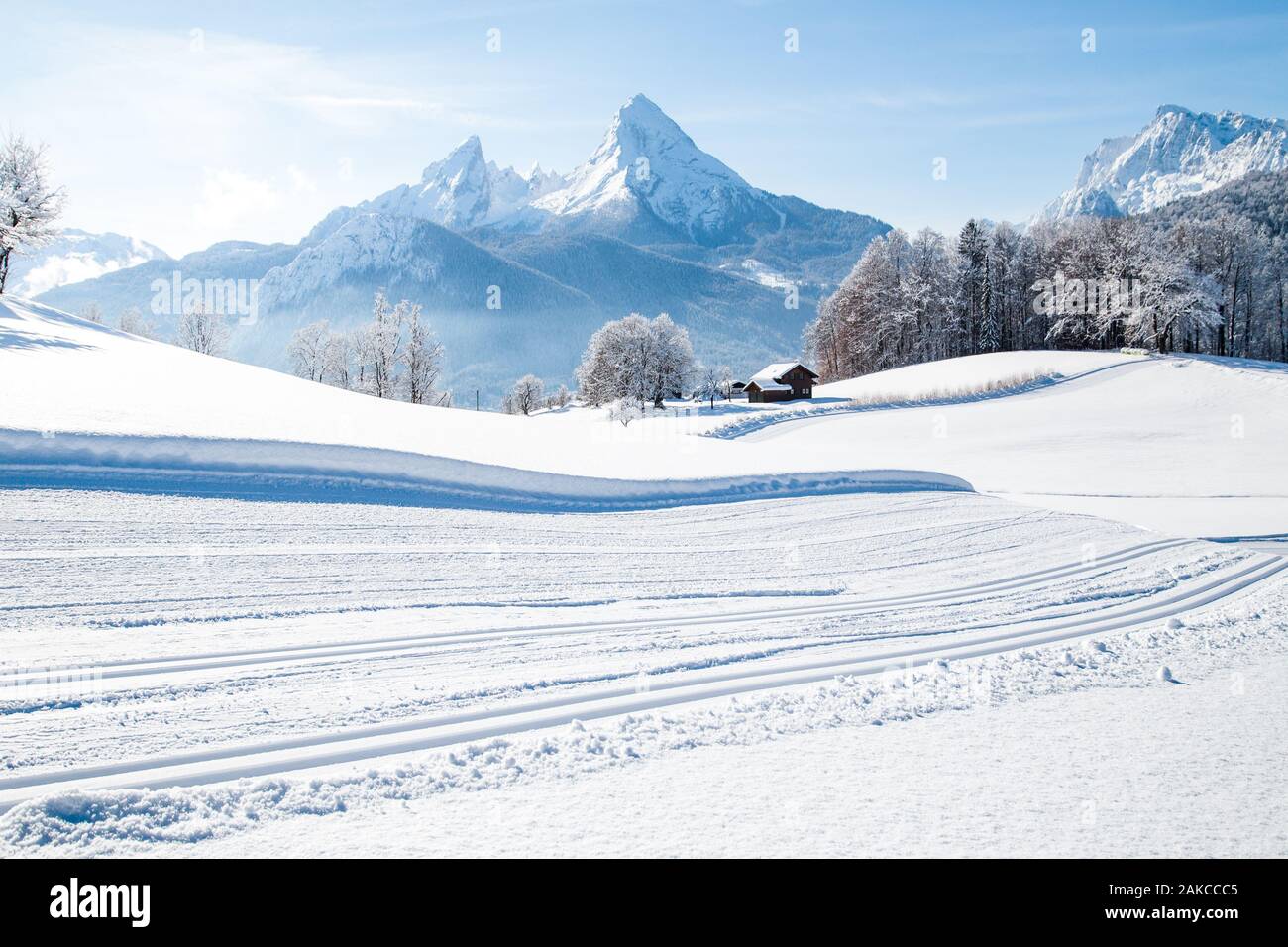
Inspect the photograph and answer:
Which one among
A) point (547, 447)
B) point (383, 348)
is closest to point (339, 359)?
point (383, 348)

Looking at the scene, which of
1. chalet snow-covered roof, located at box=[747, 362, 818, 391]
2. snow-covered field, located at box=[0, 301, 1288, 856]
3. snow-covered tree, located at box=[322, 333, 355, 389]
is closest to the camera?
snow-covered field, located at box=[0, 301, 1288, 856]

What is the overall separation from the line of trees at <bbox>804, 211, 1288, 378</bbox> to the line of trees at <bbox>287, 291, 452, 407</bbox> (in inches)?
1571

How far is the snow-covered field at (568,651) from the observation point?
4219mm

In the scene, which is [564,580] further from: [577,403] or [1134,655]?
[577,403]

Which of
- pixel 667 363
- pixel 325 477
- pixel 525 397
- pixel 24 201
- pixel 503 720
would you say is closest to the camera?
pixel 503 720

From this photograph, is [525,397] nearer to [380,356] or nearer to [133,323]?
[380,356]

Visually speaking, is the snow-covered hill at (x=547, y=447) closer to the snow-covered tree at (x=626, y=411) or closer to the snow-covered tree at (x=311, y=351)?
the snow-covered tree at (x=626, y=411)

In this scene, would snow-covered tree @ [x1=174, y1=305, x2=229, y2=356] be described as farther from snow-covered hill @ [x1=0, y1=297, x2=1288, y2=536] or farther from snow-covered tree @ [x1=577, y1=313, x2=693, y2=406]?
snow-covered hill @ [x1=0, y1=297, x2=1288, y2=536]

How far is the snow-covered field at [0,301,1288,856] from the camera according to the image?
13.8ft

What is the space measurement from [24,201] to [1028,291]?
2862 inches

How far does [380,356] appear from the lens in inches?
2142

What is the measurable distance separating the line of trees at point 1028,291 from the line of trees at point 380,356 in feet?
131

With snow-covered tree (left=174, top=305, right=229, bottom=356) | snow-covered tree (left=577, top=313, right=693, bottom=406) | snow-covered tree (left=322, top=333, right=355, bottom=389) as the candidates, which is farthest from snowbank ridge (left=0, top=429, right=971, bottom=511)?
snow-covered tree (left=174, top=305, right=229, bottom=356)
